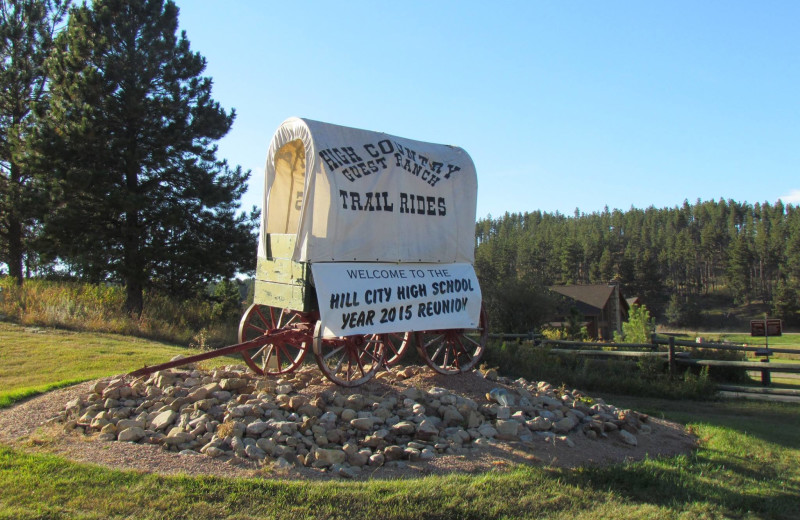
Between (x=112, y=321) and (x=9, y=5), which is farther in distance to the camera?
(x=9, y=5)

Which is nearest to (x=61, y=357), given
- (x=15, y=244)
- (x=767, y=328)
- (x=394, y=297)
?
(x=394, y=297)

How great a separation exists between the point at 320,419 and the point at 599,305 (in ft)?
132

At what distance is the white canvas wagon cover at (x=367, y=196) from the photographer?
7.36 meters

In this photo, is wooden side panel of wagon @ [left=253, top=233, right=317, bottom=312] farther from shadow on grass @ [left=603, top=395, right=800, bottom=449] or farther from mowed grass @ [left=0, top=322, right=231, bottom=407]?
shadow on grass @ [left=603, top=395, right=800, bottom=449]

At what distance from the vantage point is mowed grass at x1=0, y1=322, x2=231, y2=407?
878 centimetres

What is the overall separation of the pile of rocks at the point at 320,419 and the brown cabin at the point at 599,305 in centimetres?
3460

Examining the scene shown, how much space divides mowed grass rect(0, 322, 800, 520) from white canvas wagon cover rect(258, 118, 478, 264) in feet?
10.5

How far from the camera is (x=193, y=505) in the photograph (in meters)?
4.36

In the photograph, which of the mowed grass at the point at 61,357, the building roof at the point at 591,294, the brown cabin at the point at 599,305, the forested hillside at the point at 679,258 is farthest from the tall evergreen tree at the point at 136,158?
the forested hillside at the point at 679,258

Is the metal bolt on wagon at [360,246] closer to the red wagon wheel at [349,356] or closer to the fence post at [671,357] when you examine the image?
the red wagon wheel at [349,356]

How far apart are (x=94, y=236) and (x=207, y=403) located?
13325 mm

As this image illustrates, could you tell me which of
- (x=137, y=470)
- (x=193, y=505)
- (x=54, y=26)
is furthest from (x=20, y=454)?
(x=54, y=26)

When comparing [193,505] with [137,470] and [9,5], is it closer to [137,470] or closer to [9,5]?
[137,470]

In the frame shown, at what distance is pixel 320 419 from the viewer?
620 cm
